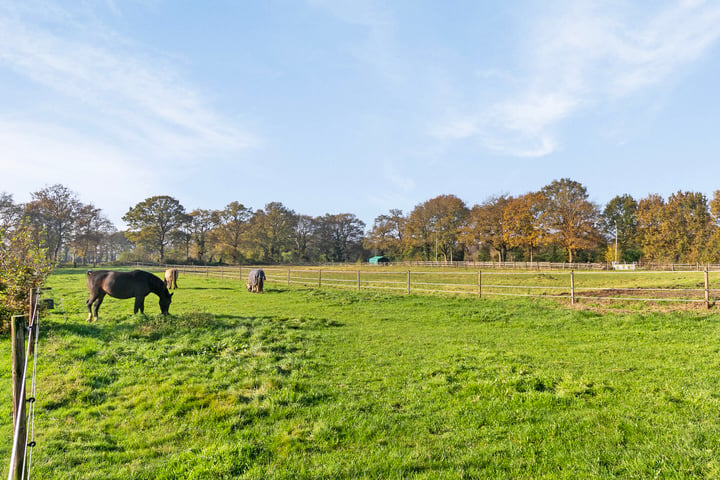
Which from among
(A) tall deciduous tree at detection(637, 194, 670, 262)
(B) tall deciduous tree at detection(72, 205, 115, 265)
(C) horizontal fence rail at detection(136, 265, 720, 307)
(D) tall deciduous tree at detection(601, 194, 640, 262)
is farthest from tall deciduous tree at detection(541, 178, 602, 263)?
(B) tall deciduous tree at detection(72, 205, 115, 265)

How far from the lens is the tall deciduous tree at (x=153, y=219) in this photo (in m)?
54.3

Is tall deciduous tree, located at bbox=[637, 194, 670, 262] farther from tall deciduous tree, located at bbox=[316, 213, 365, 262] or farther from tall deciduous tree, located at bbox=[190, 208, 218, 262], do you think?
tall deciduous tree, located at bbox=[190, 208, 218, 262]

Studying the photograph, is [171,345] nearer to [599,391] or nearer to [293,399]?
[293,399]

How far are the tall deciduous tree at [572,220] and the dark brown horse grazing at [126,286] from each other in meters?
43.8

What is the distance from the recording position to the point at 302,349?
6957mm

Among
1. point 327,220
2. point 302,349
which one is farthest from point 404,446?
point 327,220

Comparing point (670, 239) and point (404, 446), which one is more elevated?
point (670, 239)

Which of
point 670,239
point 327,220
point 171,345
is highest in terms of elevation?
point 327,220

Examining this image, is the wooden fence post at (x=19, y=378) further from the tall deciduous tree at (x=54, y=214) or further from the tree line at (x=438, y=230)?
the tall deciduous tree at (x=54, y=214)

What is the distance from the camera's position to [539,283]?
73.2ft

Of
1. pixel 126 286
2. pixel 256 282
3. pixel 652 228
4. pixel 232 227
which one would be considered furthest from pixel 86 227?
pixel 652 228

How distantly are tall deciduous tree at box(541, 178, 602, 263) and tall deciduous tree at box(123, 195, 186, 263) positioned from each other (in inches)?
2054

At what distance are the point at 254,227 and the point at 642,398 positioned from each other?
201ft

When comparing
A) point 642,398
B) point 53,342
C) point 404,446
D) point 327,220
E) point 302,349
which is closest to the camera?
point 404,446
